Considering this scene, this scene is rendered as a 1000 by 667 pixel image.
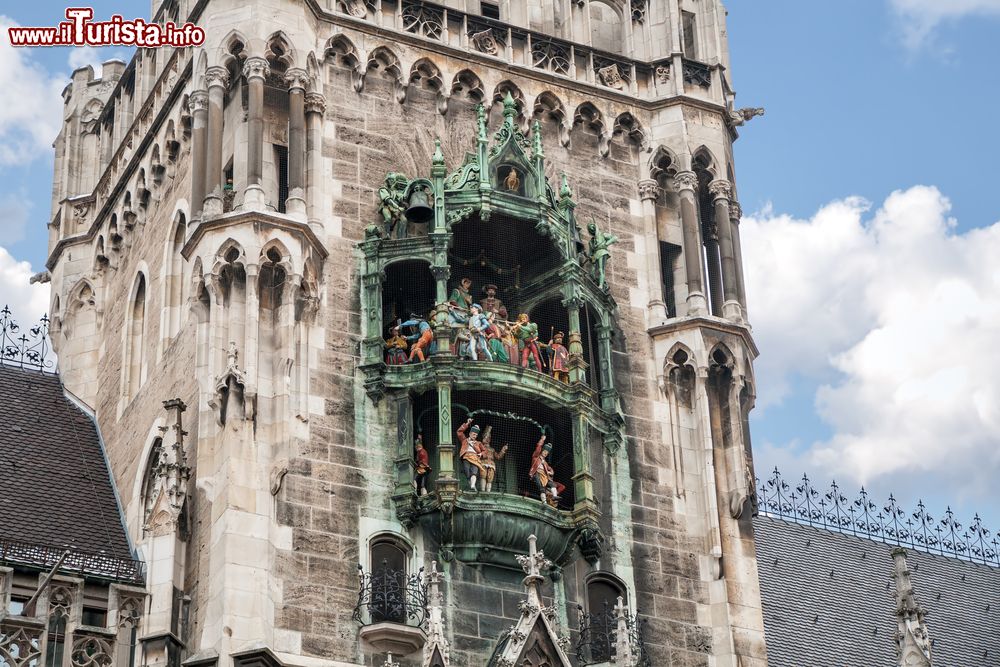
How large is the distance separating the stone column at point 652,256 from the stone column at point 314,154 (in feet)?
18.6

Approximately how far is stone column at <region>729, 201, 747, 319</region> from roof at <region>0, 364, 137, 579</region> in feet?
34.5

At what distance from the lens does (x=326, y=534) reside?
32.0m

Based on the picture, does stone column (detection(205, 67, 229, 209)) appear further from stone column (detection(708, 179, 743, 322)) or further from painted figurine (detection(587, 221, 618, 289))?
stone column (detection(708, 179, 743, 322))

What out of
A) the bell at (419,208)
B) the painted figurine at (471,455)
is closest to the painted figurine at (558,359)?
the painted figurine at (471,455)

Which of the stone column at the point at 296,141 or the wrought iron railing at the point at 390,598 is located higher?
the stone column at the point at 296,141

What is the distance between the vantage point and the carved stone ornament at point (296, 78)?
1382 inches

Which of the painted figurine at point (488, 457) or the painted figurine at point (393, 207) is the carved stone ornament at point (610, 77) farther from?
the painted figurine at point (488, 457)

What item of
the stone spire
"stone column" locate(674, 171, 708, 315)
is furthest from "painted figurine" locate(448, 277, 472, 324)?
the stone spire

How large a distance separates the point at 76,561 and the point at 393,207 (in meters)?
7.12

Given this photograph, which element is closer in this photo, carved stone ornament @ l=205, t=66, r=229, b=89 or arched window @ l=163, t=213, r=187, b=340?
carved stone ornament @ l=205, t=66, r=229, b=89

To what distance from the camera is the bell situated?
35219 mm

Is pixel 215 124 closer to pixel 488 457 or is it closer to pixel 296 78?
pixel 296 78

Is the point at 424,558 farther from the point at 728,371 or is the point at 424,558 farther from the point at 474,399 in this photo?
the point at 728,371

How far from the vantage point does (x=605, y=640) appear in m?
33.3
